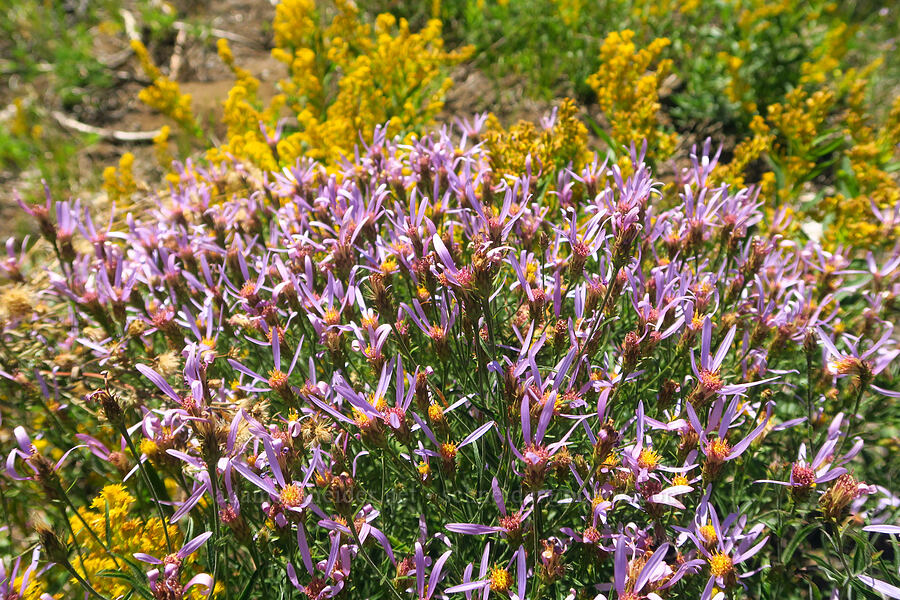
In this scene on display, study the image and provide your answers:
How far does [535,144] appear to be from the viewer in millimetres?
2658

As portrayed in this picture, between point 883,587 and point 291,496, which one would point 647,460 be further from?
point 291,496

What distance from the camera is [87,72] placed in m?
6.69

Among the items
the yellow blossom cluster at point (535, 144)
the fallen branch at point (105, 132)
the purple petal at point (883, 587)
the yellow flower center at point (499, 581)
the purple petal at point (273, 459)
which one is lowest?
the fallen branch at point (105, 132)

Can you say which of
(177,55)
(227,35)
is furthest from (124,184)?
(227,35)

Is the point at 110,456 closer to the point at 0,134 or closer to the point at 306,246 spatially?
the point at 306,246

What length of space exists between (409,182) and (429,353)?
2.31ft

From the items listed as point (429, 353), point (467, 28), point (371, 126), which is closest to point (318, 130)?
point (371, 126)

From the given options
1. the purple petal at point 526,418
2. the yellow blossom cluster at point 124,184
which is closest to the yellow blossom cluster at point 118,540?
the purple petal at point 526,418

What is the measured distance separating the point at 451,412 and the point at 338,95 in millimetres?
3072

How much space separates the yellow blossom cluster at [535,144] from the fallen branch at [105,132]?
14.9ft

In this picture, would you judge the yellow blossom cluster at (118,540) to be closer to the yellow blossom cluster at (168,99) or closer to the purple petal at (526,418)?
the purple petal at (526,418)

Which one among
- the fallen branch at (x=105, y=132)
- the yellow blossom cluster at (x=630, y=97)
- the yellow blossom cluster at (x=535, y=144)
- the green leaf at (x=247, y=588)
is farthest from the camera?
the fallen branch at (x=105, y=132)

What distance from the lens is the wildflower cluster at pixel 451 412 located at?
1532 millimetres

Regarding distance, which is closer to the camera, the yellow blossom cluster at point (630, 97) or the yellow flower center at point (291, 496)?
the yellow flower center at point (291, 496)
